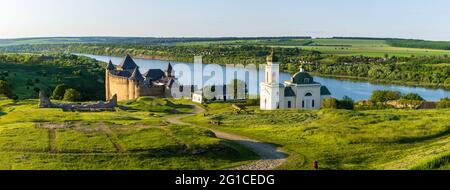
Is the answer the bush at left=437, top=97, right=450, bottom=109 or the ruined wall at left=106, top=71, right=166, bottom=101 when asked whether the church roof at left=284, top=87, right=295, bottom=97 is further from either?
the ruined wall at left=106, top=71, right=166, bottom=101

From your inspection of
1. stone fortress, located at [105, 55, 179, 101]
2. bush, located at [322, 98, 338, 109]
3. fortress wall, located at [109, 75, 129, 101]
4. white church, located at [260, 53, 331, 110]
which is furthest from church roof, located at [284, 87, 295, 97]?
fortress wall, located at [109, 75, 129, 101]

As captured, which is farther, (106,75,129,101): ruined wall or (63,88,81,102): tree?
(106,75,129,101): ruined wall

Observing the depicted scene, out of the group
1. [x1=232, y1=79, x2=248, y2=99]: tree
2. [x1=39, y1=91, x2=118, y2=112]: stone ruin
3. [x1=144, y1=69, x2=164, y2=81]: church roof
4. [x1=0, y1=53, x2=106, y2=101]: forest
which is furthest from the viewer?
[x1=0, y1=53, x2=106, y2=101]: forest

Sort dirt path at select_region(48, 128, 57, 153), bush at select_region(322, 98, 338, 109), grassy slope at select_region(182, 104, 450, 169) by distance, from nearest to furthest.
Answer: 1. dirt path at select_region(48, 128, 57, 153)
2. grassy slope at select_region(182, 104, 450, 169)
3. bush at select_region(322, 98, 338, 109)

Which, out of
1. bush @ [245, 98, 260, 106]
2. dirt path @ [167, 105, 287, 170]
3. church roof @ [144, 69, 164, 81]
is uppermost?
church roof @ [144, 69, 164, 81]

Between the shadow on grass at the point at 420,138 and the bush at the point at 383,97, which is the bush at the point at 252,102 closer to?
the bush at the point at 383,97
